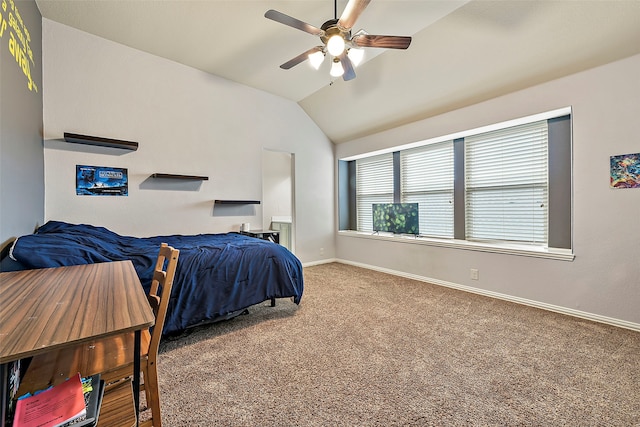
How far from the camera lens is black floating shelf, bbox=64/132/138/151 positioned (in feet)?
9.46

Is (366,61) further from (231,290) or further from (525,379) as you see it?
(525,379)

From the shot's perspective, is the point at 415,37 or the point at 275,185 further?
the point at 275,185

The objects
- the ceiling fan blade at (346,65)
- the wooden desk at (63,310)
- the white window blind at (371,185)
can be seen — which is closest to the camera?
the wooden desk at (63,310)

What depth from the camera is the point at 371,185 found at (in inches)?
205

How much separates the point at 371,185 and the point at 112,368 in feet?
15.2

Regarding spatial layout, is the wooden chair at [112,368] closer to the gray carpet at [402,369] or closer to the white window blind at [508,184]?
the gray carpet at [402,369]

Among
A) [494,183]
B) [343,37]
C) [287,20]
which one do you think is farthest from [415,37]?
[494,183]

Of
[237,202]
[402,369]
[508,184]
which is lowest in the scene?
[402,369]

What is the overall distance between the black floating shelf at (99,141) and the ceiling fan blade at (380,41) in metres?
2.76

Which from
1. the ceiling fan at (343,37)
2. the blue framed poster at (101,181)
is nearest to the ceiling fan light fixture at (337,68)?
the ceiling fan at (343,37)

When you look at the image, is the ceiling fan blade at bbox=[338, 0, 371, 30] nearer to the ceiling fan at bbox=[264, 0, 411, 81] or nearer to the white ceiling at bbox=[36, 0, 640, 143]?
the ceiling fan at bbox=[264, 0, 411, 81]

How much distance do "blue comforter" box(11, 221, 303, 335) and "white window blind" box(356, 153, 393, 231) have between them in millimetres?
2652

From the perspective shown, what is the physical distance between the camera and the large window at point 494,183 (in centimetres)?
307

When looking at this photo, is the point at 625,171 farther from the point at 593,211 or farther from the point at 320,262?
A: the point at 320,262
